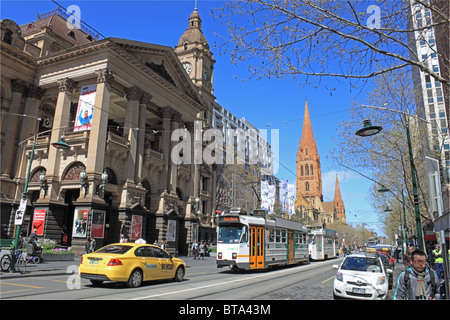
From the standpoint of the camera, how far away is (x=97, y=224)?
83.9 feet

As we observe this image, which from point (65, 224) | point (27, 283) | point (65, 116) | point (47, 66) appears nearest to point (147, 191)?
point (65, 224)

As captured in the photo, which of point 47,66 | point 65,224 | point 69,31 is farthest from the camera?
point 69,31

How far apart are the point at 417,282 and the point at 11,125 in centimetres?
3469

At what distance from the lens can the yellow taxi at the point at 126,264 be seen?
443 inches

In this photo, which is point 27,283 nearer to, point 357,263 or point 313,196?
point 357,263

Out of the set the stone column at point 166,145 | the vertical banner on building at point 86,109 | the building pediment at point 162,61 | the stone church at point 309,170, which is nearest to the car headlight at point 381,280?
the vertical banner on building at point 86,109

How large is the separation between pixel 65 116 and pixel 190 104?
51.4 ft

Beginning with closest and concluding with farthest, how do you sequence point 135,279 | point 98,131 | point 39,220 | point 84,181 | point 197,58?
point 135,279, point 84,181, point 39,220, point 98,131, point 197,58

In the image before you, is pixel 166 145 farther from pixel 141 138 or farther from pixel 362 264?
pixel 362 264

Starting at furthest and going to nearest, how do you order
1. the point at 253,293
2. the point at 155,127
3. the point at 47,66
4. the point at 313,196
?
the point at 313,196, the point at 155,127, the point at 47,66, the point at 253,293

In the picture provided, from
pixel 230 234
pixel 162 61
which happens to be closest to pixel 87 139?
pixel 162 61

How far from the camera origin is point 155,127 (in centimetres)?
4241

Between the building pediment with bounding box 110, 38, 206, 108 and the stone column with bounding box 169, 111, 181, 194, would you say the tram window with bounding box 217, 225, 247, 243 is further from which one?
the building pediment with bounding box 110, 38, 206, 108

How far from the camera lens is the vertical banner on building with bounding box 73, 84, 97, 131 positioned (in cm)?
2847
